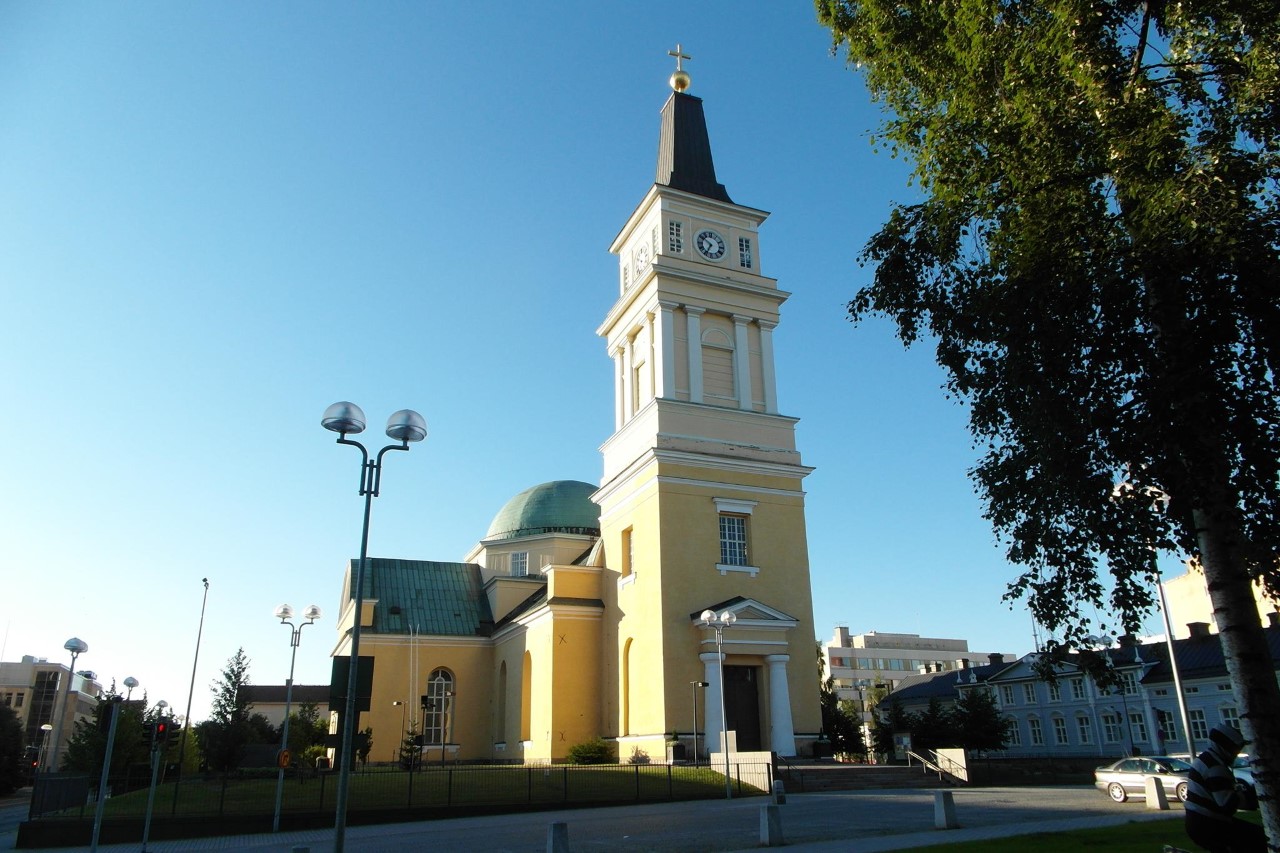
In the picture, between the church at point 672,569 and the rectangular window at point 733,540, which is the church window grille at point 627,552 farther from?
the rectangular window at point 733,540

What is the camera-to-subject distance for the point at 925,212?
1311cm

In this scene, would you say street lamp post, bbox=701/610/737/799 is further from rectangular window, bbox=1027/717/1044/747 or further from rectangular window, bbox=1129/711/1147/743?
rectangular window, bbox=1027/717/1044/747

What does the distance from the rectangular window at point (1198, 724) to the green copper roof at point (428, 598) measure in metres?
36.9

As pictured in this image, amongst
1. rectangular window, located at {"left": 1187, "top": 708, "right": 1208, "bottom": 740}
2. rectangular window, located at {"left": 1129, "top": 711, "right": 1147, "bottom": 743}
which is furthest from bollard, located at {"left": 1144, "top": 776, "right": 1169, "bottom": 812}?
rectangular window, located at {"left": 1129, "top": 711, "right": 1147, "bottom": 743}

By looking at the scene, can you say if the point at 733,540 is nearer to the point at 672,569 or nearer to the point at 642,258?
the point at 672,569

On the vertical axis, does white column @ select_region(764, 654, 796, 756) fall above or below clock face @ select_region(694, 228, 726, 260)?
below

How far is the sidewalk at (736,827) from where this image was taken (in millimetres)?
15172

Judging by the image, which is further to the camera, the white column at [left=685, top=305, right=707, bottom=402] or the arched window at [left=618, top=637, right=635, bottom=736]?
the white column at [left=685, top=305, right=707, bottom=402]

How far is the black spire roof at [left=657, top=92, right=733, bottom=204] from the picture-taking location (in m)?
38.0

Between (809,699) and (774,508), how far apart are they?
274 inches

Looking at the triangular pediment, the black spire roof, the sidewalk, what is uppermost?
the black spire roof

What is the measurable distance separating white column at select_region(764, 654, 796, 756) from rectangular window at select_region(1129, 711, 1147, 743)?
32.0 metres

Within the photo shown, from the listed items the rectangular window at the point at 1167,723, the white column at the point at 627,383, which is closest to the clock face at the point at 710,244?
the white column at the point at 627,383

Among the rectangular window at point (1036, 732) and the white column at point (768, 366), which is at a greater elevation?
the white column at point (768, 366)
